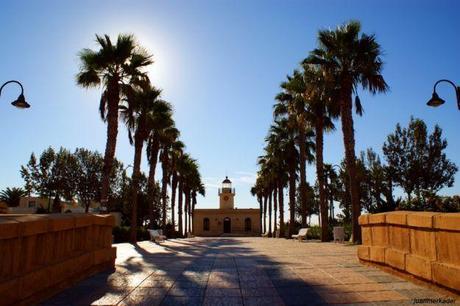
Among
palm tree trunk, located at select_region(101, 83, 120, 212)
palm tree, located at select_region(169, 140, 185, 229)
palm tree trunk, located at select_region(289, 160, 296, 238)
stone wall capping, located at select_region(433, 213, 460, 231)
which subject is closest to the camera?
stone wall capping, located at select_region(433, 213, 460, 231)

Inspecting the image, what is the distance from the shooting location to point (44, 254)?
20.5 feet

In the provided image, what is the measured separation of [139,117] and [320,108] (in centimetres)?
1091

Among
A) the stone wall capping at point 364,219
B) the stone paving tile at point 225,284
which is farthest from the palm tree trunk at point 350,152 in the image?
→ the stone paving tile at point 225,284

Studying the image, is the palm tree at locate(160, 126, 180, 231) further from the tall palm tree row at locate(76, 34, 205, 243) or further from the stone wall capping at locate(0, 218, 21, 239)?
the stone wall capping at locate(0, 218, 21, 239)

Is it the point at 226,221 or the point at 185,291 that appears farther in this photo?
the point at 226,221

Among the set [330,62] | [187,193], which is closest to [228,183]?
[187,193]

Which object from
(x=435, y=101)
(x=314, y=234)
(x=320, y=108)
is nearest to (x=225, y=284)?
(x=435, y=101)

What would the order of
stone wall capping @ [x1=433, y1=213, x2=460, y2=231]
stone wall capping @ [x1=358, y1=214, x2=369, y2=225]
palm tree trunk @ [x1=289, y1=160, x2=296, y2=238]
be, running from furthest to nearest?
palm tree trunk @ [x1=289, y1=160, x2=296, y2=238] < stone wall capping @ [x1=358, y1=214, x2=369, y2=225] < stone wall capping @ [x1=433, y1=213, x2=460, y2=231]

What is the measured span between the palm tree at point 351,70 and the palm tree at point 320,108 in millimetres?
617

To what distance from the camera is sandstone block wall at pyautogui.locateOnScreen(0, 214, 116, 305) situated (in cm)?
515

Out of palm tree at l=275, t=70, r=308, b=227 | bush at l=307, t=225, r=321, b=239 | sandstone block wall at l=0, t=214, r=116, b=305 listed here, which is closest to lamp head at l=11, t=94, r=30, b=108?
sandstone block wall at l=0, t=214, r=116, b=305

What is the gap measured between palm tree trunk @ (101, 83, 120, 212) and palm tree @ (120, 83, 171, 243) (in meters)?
1.91

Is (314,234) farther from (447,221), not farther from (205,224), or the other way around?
(205,224)

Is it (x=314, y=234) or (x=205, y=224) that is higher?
(x=205, y=224)
